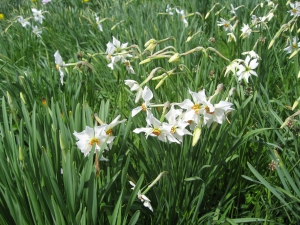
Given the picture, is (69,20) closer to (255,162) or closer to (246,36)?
(246,36)

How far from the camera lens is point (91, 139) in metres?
1.27

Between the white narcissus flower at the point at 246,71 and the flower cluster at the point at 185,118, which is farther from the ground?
the flower cluster at the point at 185,118

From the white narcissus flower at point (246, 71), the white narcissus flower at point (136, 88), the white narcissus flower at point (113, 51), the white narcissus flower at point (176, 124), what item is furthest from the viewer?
the white narcissus flower at point (113, 51)

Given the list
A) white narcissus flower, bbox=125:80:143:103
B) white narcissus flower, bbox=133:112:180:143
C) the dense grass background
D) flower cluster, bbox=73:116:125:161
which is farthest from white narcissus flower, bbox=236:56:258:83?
flower cluster, bbox=73:116:125:161

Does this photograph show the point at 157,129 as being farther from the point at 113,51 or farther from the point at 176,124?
the point at 113,51

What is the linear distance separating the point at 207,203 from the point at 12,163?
0.86m

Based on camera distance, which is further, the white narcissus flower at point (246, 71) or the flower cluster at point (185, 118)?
the white narcissus flower at point (246, 71)

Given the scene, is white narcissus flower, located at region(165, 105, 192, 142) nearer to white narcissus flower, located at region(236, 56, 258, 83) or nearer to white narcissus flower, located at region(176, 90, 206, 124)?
white narcissus flower, located at region(176, 90, 206, 124)

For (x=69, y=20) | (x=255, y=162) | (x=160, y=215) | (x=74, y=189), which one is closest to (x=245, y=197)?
(x=255, y=162)

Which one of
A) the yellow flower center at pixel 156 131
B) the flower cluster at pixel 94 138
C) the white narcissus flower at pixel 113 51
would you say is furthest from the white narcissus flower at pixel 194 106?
the white narcissus flower at pixel 113 51

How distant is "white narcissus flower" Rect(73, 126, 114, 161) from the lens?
1.25m

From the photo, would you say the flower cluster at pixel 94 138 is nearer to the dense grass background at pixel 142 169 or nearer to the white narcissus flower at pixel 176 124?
the dense grass background at pixel 142 169

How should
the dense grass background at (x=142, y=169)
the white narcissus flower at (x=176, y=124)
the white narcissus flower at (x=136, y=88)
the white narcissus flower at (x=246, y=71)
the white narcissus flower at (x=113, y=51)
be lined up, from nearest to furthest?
the dense grass background at (x=142, y=169), the white narcissus flower at (x=176, y=124), the white narcissus flower at (x=136, y=88), the white narcissus flower at (x=246, y=71), the white narcissus flower at (x=113, y=51)

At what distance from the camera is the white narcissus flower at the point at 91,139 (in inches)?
49.2
